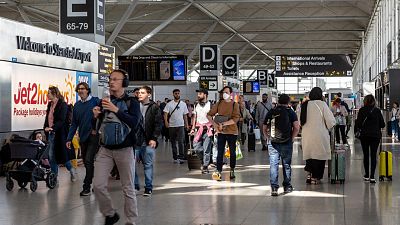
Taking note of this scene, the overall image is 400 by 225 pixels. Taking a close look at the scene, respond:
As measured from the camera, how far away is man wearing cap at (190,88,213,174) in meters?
13.0

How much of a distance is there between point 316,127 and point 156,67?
61.8ft

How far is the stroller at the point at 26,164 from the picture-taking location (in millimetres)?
10547

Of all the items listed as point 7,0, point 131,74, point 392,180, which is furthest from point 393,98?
point 7,0

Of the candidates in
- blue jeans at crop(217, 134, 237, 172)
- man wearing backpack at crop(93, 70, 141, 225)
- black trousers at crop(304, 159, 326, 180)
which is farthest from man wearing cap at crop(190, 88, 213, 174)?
man wearing backpack at crop(93, 70, 141, 225)

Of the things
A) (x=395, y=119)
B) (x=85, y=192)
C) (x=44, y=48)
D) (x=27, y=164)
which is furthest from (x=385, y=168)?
(x=395, y=119)

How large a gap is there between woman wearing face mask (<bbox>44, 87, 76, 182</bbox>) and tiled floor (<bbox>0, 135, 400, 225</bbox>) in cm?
47

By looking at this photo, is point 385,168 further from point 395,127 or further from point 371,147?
point 395,127

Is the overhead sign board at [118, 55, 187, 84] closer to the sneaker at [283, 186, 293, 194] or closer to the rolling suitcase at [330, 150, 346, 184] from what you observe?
the rolling suitcase at [330, 150, 346, 184]

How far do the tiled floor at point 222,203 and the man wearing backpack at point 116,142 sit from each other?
84 centimetres

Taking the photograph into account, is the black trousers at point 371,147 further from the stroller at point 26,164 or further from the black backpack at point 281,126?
the stroller at point 26,164

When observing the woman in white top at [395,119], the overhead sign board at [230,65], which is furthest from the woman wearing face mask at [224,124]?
the overhead sign board at [230,65]

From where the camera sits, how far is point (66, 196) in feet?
32.4

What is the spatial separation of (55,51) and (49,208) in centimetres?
655

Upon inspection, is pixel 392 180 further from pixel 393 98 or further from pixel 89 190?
pixel 393 98
